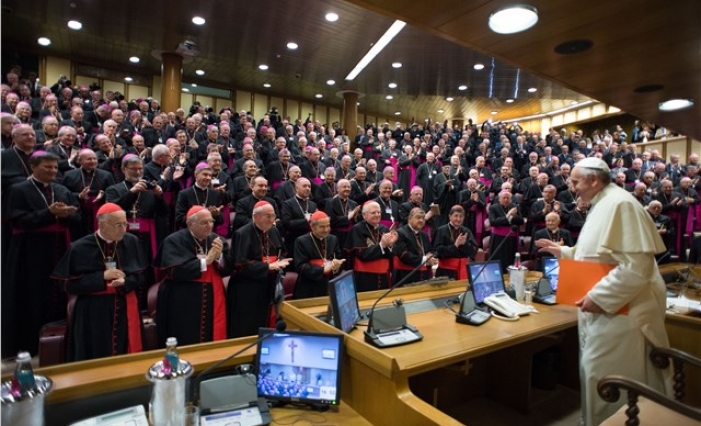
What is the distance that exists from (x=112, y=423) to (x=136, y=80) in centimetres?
1581

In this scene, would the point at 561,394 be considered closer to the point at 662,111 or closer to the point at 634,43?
the point at 634,43

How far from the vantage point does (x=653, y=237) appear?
2.46 meters

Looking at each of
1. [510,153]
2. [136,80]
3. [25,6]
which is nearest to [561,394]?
[510,153]

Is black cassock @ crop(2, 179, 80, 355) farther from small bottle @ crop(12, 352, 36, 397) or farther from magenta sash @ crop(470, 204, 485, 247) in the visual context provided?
magenta sash @ crop(470, 204, 485, 247)

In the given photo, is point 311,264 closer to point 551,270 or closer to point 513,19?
point 551,270

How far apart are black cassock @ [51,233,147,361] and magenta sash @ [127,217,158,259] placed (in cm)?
153

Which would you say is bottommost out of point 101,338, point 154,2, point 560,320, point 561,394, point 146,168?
point 561,394

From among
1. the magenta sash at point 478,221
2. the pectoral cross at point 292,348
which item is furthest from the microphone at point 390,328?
the magenta sash at point 478,221

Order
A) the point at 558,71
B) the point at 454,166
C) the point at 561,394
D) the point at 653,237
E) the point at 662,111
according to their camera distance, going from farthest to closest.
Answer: the point at 454,166
the point at 662,111
the point at 561,394
the point at 558,71
the point at 653,237

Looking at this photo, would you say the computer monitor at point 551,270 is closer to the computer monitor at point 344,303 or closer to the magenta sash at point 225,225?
the computer monitor at point 344,303

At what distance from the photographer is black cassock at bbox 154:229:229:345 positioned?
12.2ft

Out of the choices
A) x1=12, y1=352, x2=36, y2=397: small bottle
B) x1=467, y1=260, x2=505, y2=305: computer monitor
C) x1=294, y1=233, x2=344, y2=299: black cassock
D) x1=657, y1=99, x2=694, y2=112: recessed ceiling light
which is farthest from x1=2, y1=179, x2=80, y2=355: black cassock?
x1=657, y1=99, x2=694, y2=112: recessed ceiling light

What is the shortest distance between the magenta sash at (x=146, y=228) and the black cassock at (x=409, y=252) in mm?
2949

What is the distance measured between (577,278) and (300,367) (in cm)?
174
